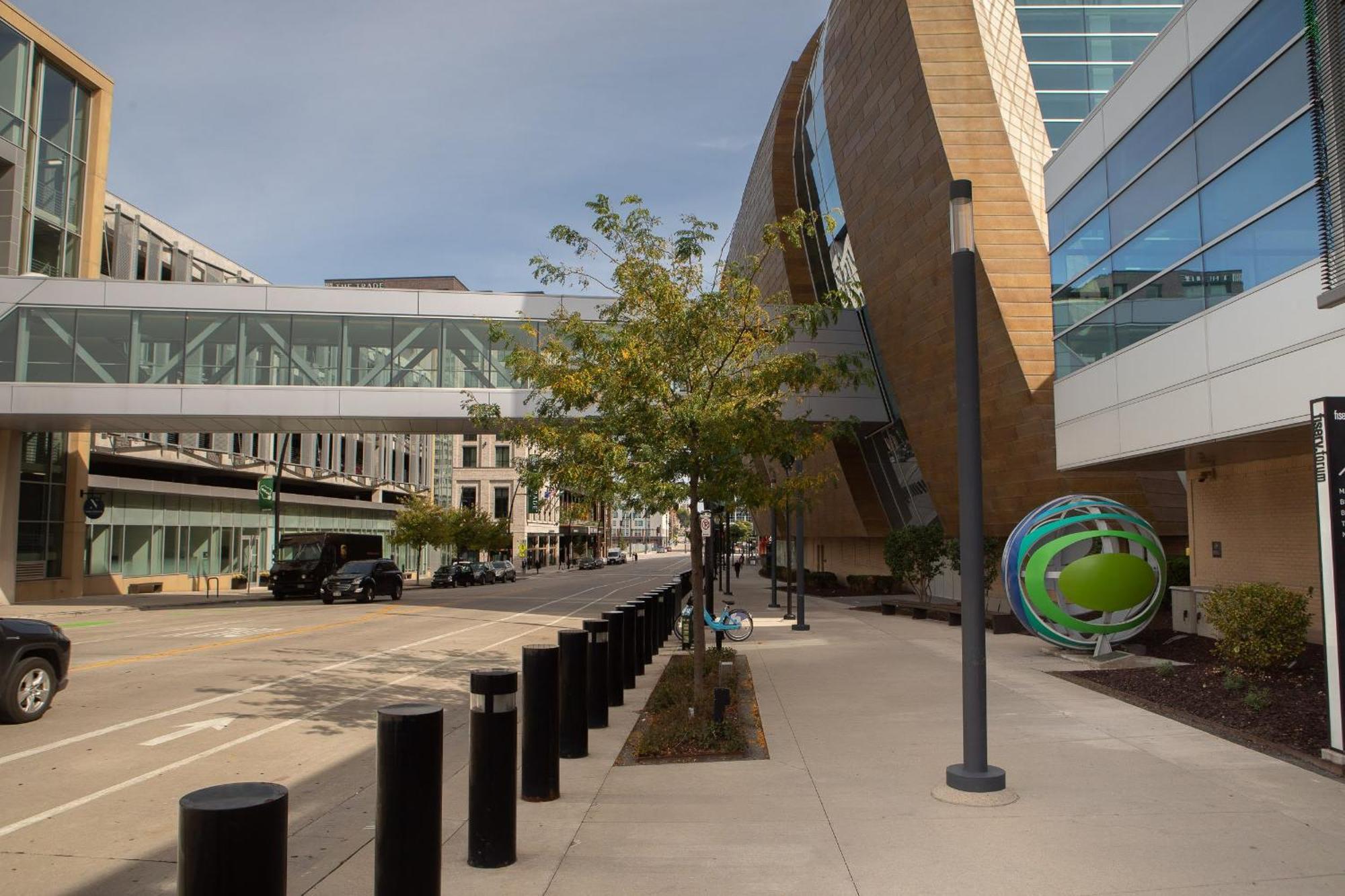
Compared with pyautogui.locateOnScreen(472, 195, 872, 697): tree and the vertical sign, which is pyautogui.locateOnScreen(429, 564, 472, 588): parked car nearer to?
pyautogui.locateOnScreen(472, 195, 872, 697): tree

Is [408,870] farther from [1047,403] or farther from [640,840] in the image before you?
[1047,403]

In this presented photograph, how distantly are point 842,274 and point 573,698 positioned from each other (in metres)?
29.0

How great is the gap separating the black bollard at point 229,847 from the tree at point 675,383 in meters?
6.69

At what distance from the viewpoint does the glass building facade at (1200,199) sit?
11328mm

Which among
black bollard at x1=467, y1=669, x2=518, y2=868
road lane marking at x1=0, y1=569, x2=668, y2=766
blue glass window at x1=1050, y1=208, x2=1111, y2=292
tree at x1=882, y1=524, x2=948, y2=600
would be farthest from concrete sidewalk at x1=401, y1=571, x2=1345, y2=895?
tree at x1=882, y1=524, x2=948, y2=600

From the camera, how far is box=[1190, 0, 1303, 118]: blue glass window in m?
11.4

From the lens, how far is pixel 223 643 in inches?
738

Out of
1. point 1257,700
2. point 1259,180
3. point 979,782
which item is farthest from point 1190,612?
point 979,782

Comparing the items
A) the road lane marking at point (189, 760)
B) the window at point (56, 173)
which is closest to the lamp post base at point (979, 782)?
the road lane marking at point (189, 760)

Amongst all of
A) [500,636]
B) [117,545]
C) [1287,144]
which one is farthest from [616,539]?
[1287,144]

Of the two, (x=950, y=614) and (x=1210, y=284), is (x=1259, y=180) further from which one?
(x=950, y=614)

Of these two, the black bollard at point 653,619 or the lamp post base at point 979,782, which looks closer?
the lamp post base at point 979,782

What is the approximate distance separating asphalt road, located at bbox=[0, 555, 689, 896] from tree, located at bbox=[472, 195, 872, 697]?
3212 millimetres

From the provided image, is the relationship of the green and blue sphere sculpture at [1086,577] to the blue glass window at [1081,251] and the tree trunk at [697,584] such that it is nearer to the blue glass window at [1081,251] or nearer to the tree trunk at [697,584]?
the blue glass window at [1081,251]
